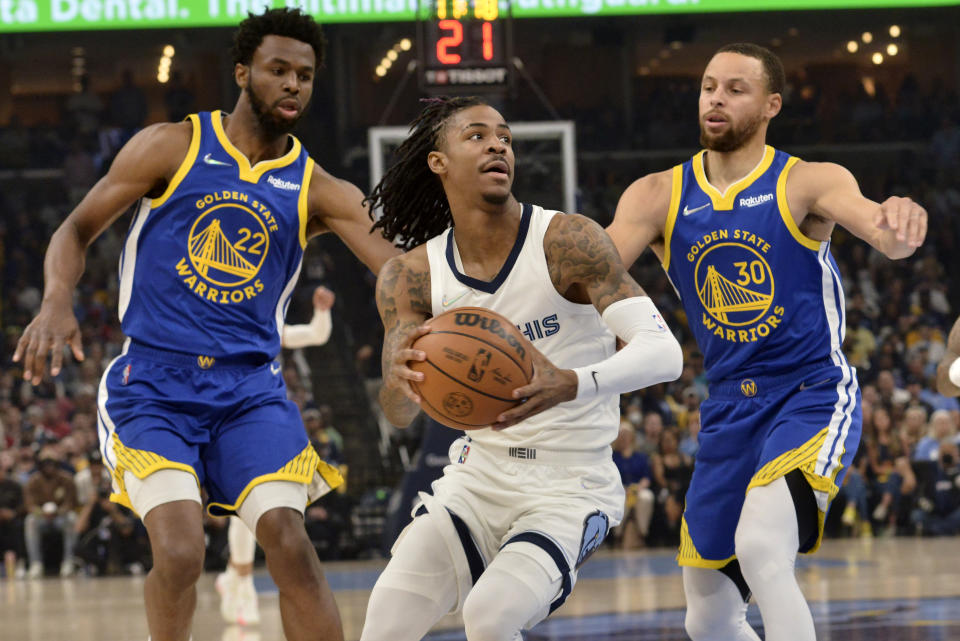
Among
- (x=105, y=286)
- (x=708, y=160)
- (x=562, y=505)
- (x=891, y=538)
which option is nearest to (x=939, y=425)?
(x=891, y=538)

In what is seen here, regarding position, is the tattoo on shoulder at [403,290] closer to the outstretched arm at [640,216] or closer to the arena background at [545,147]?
the outstretched arm at [640,216]

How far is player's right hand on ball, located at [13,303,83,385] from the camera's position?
4062mm

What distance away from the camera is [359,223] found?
465 centimetres

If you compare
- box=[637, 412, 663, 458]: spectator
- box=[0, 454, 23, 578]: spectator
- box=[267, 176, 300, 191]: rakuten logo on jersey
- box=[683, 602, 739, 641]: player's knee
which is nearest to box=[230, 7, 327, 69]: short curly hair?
box=[267, 176, 300, 191]: rakuten logo on jersey

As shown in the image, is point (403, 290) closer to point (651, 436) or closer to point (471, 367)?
point (471, 367)

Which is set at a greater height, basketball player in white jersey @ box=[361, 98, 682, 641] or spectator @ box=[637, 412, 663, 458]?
basketball player in white jersey @ box=[361, 98, 682, 641]

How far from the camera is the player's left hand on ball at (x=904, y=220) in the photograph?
150 inches

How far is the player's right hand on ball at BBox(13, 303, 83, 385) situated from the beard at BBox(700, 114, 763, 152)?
2265 millimetres

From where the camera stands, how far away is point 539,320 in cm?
390

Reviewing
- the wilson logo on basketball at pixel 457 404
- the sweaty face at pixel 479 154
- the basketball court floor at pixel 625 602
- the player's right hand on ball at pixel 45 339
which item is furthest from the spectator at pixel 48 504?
the wilson logo on basketball at pixel 457 404

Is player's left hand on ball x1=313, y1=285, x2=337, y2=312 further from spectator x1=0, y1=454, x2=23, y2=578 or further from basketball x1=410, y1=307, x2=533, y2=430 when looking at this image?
basketball x1=410, y1=307, x2=533, y2=430

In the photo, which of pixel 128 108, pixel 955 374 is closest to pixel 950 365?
pixel 955 374

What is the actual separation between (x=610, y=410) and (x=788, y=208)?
1.01m

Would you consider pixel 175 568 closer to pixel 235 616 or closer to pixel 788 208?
pixel 788 208
